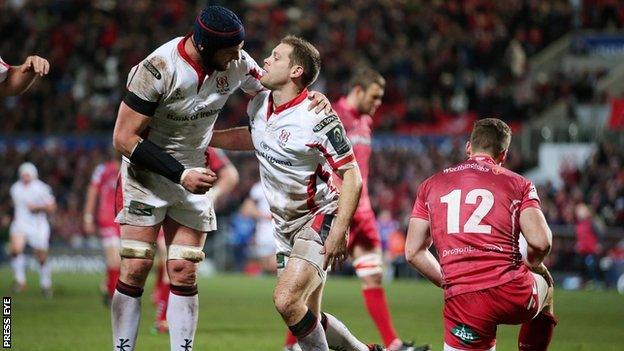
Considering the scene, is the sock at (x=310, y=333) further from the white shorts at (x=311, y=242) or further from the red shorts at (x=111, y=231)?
the red shorts at (x=111, y=231)

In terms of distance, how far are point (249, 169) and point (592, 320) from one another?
16.3m

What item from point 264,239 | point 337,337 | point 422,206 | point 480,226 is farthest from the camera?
point 264,239

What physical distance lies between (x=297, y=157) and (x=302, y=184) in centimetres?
22

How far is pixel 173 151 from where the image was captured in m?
8.11

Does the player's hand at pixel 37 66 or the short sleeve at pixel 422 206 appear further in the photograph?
the player's hand at pixel 37 66

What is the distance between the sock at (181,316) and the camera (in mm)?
Result: 7934

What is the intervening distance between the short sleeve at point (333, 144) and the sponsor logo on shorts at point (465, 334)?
1378 millimetres

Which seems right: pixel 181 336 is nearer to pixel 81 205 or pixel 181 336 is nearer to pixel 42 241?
pixel 42 241

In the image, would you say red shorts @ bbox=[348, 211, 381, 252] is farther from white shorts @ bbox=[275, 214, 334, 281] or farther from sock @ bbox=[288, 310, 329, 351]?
sock @ bbox=[288, 310, 329, 351]

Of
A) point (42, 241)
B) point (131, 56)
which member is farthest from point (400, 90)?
point (42, 241)

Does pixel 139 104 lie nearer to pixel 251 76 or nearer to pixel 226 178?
pixel 251 76

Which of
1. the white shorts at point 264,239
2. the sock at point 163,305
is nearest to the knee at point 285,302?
the sock at point 163,305

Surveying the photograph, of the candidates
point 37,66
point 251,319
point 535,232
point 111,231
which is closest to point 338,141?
point 535,232

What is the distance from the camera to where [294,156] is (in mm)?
7840
